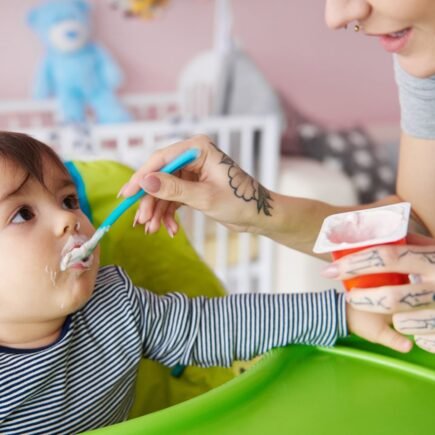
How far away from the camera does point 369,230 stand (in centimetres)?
72

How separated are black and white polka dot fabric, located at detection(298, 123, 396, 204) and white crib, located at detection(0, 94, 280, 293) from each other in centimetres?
29

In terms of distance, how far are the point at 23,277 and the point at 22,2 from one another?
2057mm

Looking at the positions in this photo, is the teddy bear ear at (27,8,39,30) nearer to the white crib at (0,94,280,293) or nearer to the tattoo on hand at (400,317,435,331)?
the white crib at (0,94,280,293)

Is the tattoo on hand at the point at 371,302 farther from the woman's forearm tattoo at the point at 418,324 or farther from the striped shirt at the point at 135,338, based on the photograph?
the striped shirt at the point at 135,338

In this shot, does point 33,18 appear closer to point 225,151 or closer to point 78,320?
point 225,151

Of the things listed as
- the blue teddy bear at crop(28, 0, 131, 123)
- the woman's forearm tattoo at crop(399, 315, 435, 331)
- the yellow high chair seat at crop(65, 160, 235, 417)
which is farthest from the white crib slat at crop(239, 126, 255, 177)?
the woman's forearm tattoo at crop(399, 315, 435, 331)

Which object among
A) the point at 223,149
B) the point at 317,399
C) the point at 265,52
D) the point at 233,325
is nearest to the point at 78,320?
the point at 233,325

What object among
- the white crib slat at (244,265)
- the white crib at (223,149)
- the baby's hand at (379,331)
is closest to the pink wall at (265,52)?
the white crib at (223,149)

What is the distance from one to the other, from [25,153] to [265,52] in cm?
229

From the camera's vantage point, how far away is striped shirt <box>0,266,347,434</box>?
907 millimetres

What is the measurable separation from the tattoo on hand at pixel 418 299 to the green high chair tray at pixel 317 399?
0.14 meters

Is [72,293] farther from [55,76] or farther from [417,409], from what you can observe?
[55,76]

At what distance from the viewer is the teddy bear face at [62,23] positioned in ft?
8.53

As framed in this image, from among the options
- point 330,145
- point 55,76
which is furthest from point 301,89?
point 55,76
